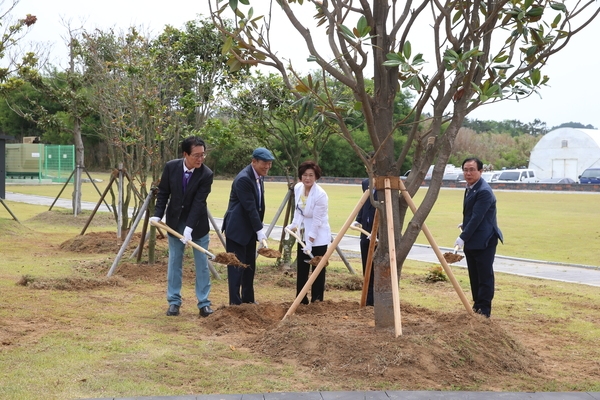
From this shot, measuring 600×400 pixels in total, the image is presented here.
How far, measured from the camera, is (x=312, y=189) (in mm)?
8633

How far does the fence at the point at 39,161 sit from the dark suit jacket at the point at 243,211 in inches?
1648

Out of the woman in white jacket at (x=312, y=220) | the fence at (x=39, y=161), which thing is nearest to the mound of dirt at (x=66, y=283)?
the woman in white jacket at (x=312, y=220)

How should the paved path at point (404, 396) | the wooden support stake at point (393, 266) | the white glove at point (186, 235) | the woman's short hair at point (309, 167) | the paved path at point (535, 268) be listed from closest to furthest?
the paved path at point (404, 396) → the wooden support stake at point (393, 266) → the white glove at point (186, 235) → the woman's short hair at point (309, 167) → the paved path at point (535, 268)

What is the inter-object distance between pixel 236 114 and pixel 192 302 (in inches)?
177

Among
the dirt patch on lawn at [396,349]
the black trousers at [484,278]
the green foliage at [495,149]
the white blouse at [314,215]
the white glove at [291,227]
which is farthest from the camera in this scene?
the green foliage at [495,149]

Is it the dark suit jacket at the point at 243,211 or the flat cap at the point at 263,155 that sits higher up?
the flat cap at the point at 263,155

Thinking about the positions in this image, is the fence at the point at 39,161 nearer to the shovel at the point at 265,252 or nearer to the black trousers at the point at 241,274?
the black trousers at the point at 241,274

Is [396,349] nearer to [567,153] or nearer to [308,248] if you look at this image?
[308,248]

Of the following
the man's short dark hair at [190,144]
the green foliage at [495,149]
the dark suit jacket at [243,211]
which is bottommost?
the dark suit jacket at [243,211]

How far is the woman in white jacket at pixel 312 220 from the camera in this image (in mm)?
8539

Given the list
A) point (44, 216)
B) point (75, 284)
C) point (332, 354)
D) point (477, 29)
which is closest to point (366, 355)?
point (332, 354)

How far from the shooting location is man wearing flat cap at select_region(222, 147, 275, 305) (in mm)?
7820

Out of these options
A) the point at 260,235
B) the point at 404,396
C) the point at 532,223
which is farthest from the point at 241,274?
the point at 532,223

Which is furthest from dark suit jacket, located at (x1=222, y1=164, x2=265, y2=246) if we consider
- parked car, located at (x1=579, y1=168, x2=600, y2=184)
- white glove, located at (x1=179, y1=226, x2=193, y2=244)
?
parked car, located at (x1=579, y1=168, x2=600, y2=184)
